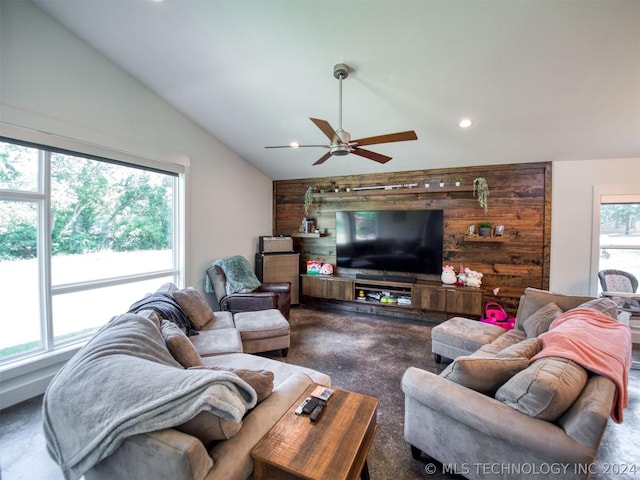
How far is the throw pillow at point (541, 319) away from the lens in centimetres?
233

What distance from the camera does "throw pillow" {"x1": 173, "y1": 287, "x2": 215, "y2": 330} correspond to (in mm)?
2723

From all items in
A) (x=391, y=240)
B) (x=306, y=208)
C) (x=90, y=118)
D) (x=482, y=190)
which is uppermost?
(x=90, y=118)

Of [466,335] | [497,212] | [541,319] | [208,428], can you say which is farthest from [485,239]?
[208,428]

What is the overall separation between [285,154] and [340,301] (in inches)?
105

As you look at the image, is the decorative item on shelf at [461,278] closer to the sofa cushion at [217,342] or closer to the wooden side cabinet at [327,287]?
the wooden side cabinet at [327,287]

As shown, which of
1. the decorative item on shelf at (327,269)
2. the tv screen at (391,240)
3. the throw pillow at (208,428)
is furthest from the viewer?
the decorative item on shelf at (327,269)

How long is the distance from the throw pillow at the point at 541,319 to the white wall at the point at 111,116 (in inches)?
153

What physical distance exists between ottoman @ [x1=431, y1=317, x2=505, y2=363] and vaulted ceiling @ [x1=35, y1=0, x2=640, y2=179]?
2.23 m

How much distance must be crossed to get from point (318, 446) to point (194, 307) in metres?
Result: 2.10

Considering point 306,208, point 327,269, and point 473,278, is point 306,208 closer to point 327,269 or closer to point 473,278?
point 327,269

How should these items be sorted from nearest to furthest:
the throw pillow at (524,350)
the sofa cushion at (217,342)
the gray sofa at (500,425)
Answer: the gray sofa at (500,425)
the throw pillow at (524,350)
the sofa cushion at (217,342)

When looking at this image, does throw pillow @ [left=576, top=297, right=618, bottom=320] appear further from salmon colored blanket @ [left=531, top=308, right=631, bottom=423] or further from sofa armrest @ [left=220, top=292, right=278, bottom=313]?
sofa armrest @ [left=220, top=292, right=278, bottom=313]

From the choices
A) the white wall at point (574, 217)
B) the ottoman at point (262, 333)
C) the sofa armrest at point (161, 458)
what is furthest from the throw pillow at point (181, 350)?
the white wall at point (574, 217)

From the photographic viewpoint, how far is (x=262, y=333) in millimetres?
2857
